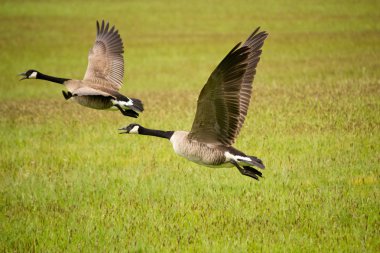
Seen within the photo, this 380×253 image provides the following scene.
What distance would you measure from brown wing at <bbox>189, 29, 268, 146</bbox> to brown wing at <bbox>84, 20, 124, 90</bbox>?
13.8 ft

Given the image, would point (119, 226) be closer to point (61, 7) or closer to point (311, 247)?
point (311, 247)

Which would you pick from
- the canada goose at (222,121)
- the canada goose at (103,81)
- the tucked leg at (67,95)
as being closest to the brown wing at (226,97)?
the canada goose at (222,121)

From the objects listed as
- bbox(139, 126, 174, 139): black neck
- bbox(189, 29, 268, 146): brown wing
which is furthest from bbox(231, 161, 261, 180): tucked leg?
bbox(139, 126, 174, 139): black neck

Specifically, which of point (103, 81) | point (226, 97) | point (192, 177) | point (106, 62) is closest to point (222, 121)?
point (226, 97)

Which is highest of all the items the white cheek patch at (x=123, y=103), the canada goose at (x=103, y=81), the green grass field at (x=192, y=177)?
the canada goose at (x=103, y=81)

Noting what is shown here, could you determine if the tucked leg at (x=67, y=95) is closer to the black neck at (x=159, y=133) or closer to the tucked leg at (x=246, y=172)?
the black neck at (x=159, y=133)

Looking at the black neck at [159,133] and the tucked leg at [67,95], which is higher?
the tucked leg at [67,95]

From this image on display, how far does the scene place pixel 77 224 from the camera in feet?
24.7

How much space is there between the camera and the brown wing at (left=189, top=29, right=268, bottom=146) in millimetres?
6766

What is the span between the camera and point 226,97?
7.08m

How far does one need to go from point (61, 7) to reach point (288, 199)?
41.4m

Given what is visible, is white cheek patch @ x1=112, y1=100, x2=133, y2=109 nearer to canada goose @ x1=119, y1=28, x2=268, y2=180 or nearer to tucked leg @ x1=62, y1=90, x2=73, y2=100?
tucked leg @ x1=62, y1=90, x2=73, y2=100

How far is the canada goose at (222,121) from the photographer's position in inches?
275

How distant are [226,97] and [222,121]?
455mm
